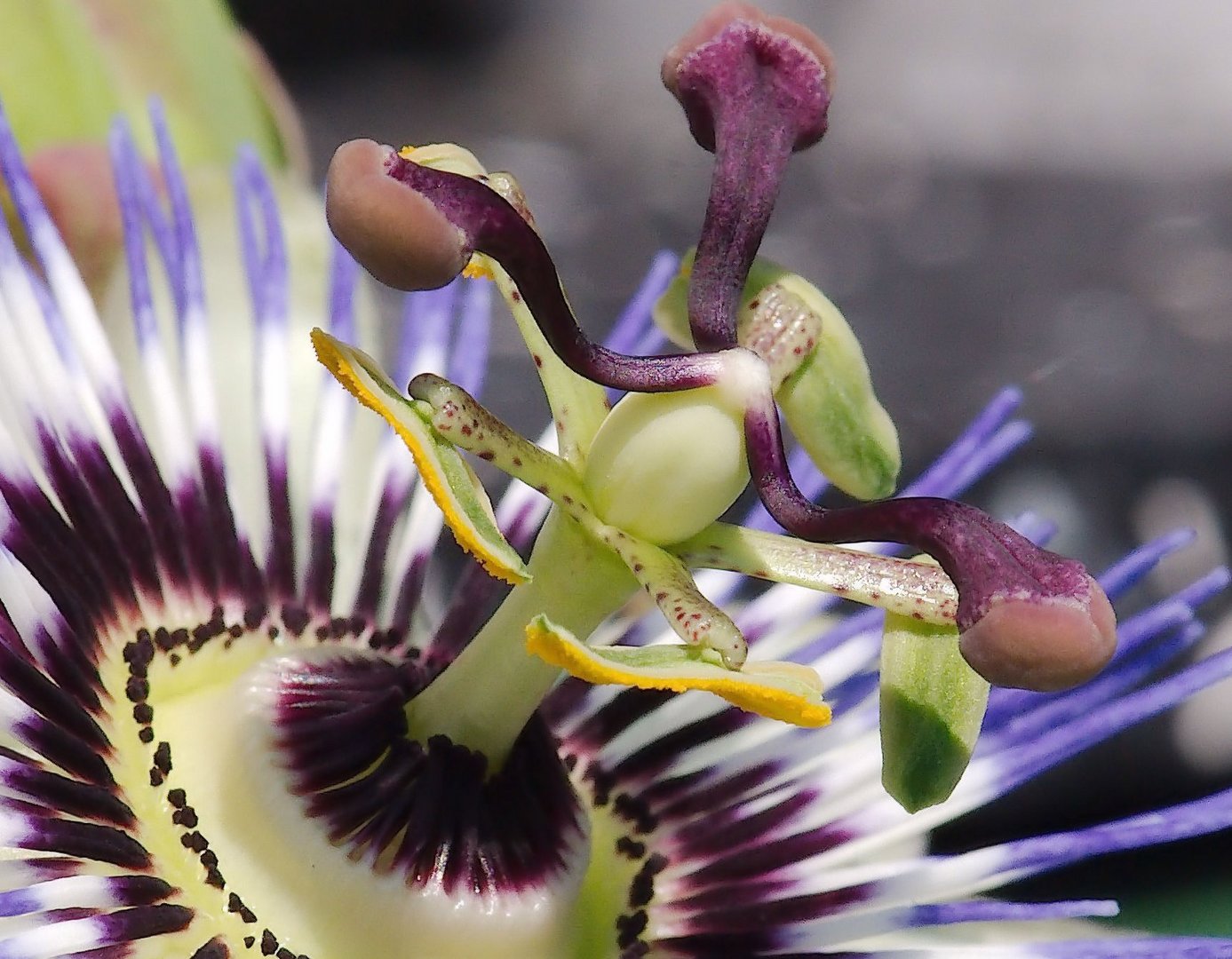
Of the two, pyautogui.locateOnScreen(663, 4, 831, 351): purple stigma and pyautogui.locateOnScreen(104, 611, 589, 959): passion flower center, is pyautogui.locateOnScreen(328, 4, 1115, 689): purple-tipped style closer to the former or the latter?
pyautogui.locateOnScreen(663, 4, 831, 351): purple stigma

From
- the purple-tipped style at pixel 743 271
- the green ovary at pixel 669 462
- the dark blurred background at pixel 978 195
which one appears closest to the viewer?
the purple-tipped style at pixel 743 271

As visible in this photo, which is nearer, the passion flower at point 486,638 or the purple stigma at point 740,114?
the passion flower at point 486,638

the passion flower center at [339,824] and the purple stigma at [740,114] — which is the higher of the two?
the purple stigma at [740,114]

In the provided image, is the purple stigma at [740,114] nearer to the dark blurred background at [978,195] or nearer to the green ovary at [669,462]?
the green ovary at [669,462]

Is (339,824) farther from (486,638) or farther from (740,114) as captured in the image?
(740,114)

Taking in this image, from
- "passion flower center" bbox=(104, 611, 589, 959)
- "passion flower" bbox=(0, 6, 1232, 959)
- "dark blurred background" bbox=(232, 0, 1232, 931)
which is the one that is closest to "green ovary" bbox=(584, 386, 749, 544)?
"passion flower" bbox=(0, 6, 1232, 959)

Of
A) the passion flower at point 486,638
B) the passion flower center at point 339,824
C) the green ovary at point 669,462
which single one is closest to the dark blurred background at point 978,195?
the passion flower at point 486,638

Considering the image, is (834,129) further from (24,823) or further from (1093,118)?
(24,823)
